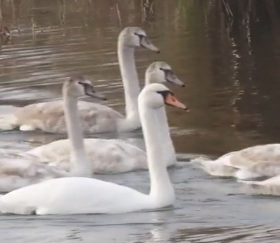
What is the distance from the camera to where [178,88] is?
1617cm

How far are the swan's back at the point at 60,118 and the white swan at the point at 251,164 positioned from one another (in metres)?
3.03

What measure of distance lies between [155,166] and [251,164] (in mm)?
1351

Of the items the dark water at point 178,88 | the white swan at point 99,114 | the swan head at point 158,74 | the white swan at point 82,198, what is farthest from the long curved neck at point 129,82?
the white swan at point 82,198

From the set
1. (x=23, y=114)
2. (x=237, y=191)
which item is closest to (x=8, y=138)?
(x=23, y=114)

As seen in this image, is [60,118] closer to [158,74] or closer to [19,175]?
[158,74]

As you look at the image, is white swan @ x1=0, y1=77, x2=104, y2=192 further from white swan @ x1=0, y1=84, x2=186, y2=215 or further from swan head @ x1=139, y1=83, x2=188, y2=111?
swan head @ x1=139, y1=83, x2=188, y2=111

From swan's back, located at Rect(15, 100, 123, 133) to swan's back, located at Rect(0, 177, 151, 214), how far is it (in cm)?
428

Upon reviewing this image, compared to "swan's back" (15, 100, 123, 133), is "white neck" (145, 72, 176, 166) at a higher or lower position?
lower

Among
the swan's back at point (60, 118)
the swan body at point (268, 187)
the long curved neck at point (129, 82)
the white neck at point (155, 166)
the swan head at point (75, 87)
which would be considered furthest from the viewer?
the long curved neck at point (129, 82)

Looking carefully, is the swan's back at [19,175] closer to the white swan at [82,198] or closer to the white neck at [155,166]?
the white swan at [82,198]

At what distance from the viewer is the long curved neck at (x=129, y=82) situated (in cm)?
1379

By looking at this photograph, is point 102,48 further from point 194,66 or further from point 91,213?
point 91,213

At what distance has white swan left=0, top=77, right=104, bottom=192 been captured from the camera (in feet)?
33.9

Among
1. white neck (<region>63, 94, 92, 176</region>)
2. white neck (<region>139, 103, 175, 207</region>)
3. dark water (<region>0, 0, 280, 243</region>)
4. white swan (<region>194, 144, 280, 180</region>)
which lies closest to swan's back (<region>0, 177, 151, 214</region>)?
dark water (<region>0, 0, 280, 243</region>)
